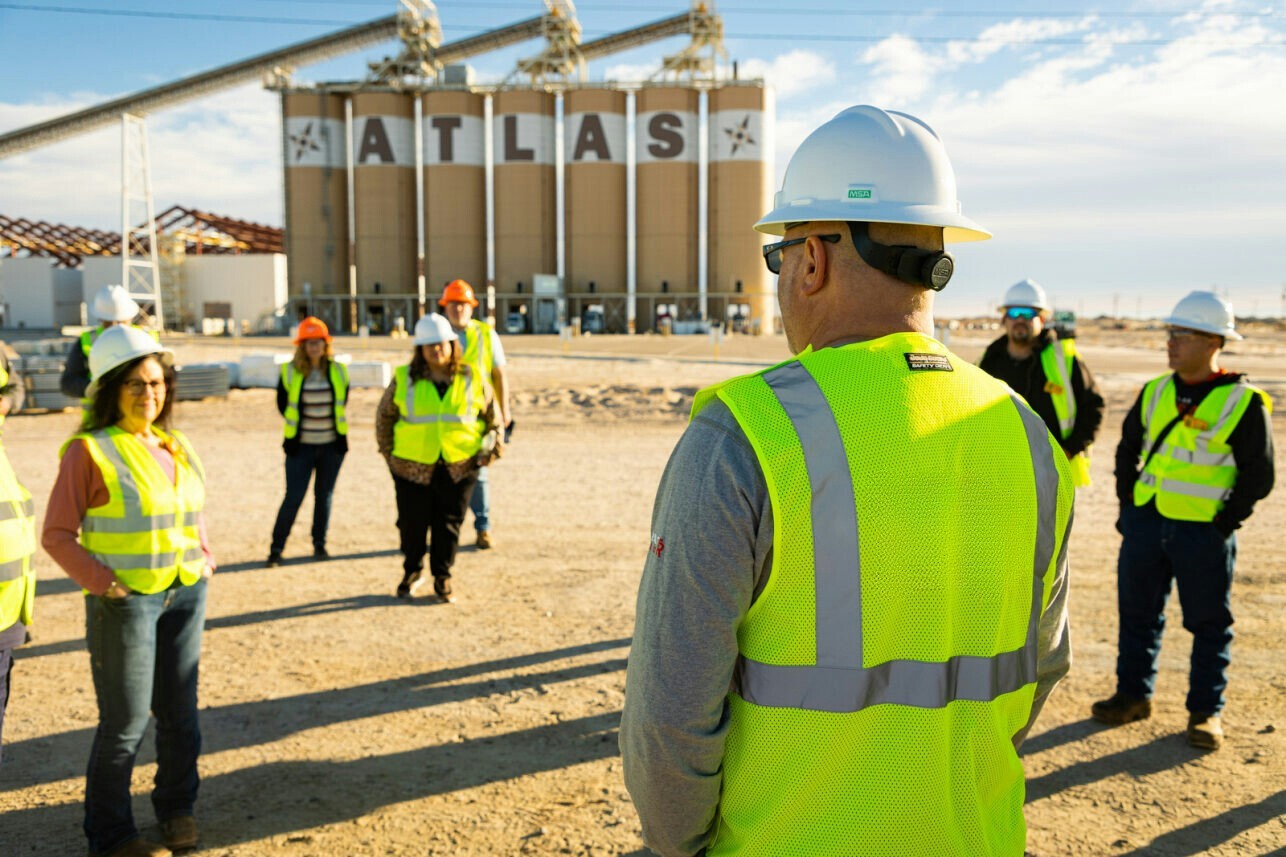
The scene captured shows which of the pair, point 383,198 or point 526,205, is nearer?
point 526,205

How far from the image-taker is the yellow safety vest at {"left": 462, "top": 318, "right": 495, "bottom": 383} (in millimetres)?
6699

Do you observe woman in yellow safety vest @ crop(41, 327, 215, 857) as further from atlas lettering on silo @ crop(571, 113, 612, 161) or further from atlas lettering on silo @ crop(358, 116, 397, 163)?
atlas lettering on silo @ crop(358, 116, 397, 163)

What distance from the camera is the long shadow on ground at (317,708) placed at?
162 inches

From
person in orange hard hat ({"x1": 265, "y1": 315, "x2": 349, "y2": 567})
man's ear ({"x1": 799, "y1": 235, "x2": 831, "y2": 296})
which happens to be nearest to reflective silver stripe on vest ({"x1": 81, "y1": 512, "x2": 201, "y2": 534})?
man's ear ({"x1": 799, "y1": 235, "x2": 831, "y2": 296})

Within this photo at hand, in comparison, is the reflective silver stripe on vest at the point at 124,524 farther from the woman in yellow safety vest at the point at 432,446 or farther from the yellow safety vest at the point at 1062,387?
the yellow safety vest at the point at 1062,387

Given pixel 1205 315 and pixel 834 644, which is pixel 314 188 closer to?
pixel 1205 315

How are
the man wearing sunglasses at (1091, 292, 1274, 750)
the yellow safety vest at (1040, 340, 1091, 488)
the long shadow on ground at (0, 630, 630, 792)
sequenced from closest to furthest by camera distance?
the long shadow on ground at (0, 630, 630, 792), the man wearing sunglasses at (1091, 292, 1274, 750), the yellow safety vest at (1040, 340, 1091, 488)

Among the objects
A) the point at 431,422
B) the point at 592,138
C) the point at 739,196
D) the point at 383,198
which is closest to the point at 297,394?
the point at 431,422

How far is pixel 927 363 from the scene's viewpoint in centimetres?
161

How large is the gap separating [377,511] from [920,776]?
775 centimetres

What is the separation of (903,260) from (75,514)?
9.70 ft

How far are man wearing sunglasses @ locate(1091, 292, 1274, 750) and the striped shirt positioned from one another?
545cm

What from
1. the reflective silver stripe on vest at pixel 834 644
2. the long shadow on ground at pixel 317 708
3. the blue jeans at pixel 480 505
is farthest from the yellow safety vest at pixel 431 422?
the reflective silver stripe on vest at pixel 834 644

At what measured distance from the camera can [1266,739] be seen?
14.3 feet
